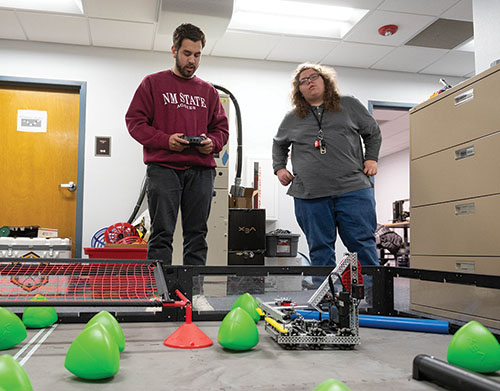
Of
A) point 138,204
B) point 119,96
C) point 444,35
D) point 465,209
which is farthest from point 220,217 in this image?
point 444,35

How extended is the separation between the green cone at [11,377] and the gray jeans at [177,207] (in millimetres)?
1101

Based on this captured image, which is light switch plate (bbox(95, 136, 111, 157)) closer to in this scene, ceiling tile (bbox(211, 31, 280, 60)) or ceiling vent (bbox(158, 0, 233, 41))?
ceiling vent (bbox(158, 0, 233, 41))

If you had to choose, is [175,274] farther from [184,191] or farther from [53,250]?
[53,250]

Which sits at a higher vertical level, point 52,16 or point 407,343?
point 52,16

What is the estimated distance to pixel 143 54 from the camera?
166 inches

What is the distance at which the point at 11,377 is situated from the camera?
2.27 ft

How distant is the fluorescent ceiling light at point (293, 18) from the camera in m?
3.67

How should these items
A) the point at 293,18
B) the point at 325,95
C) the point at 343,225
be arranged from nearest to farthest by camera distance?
the point at 343,225
the point at 325,95
the point at 293,18

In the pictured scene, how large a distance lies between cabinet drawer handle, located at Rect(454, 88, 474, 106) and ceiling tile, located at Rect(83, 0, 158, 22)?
2347 millimetres

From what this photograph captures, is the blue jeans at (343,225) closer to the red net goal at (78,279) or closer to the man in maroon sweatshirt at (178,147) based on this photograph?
the man in maroon sweatshirt at (178,147)

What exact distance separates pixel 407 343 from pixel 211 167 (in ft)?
3.66

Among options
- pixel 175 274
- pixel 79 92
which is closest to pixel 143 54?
pixel 79 92

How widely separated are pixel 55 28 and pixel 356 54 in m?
2.67

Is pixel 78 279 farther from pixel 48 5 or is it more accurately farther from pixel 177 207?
pixel 48 5
